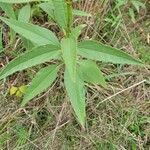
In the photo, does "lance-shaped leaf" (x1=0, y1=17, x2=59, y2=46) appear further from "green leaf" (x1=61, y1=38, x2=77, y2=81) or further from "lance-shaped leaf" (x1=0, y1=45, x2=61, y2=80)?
"green leaf" (x1=61, y1=38, x2=77, y2=81)

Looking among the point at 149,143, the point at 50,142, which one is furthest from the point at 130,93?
the point at 50,142

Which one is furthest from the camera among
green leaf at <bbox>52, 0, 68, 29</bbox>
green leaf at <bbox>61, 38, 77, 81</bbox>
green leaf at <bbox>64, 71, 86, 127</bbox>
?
green leaf at <bbox>64, 71, 86, 127</bbox>

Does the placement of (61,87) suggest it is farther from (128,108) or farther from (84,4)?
(84,4)

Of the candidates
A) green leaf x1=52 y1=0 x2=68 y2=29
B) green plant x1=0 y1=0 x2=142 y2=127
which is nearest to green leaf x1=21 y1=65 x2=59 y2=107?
green plant x1=0 y1=0 x2=142 y2=127

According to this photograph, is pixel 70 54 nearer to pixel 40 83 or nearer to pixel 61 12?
pixel 61 12

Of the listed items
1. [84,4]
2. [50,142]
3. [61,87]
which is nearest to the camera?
[50,142]

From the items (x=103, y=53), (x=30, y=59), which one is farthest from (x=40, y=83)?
(x=103, y=53)
